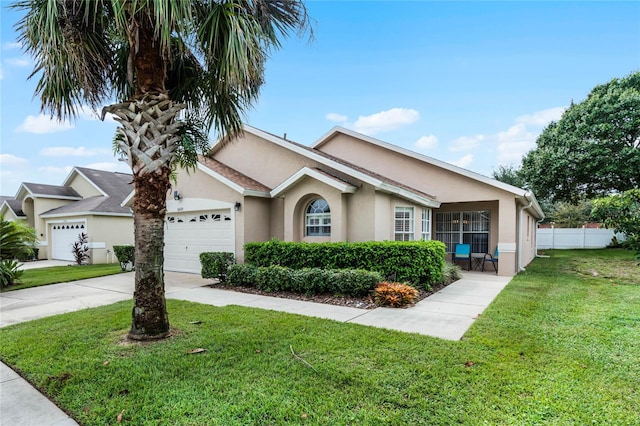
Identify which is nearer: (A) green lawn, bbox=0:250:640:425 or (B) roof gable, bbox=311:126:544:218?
(A) green lawn, bbox=0:250:640:425

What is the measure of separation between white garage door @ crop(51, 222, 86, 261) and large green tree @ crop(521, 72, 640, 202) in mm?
28516

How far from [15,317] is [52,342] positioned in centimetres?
298

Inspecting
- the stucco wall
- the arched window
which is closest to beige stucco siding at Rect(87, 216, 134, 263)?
the stucco wall

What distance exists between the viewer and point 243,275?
1045cm

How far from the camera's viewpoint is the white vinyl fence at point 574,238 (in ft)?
80.2

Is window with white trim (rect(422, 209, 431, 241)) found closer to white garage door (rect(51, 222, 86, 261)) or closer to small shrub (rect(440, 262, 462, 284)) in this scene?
small shrub (rect(440, 262, 462, 284))

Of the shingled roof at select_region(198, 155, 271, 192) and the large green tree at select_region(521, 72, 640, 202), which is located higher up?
the large green tree at select_region(521, 72, 640, 202)

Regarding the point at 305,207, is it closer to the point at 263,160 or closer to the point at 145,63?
the point at 263,160

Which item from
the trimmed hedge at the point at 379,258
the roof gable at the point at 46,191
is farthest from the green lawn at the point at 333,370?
the roof gable at the point at 46,191

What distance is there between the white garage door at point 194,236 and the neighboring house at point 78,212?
6312mm

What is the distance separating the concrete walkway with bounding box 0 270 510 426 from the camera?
3.65m

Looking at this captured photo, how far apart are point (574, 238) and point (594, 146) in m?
9.09

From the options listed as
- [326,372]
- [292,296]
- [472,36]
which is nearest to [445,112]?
[472,36]

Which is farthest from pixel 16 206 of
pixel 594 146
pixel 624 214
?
pixel 594 146
